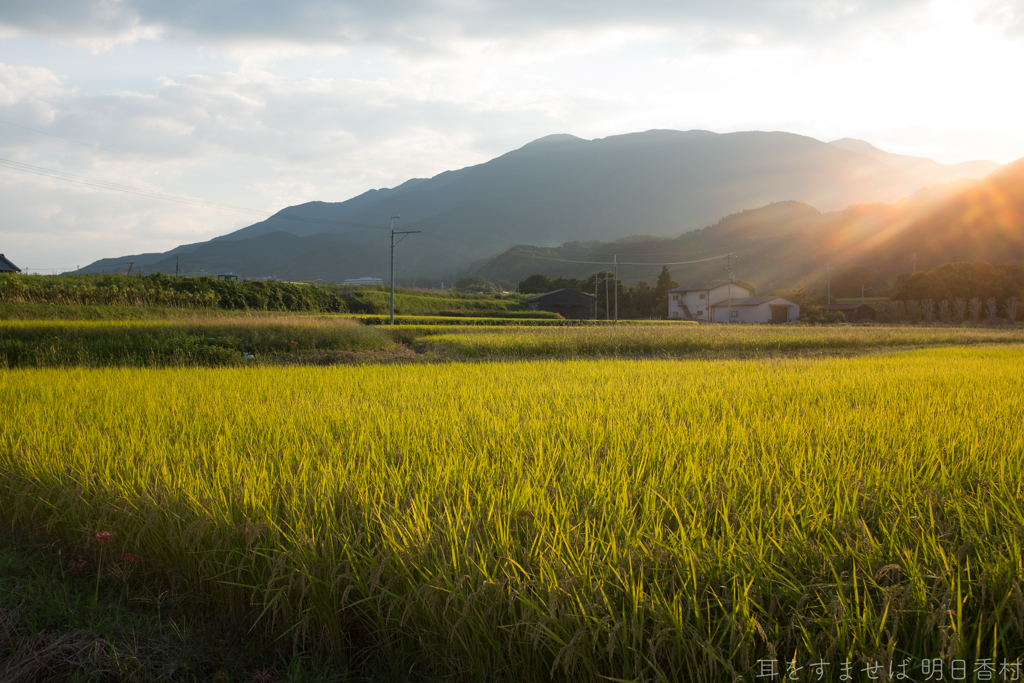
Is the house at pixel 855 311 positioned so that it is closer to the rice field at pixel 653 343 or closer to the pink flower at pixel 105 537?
the rice field at pixel 653 343

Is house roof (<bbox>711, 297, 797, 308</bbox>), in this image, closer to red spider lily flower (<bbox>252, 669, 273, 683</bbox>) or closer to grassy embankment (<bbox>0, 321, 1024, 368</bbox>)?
grassy embankment (<bbox>0, 321, 1024, 368</bbox>)

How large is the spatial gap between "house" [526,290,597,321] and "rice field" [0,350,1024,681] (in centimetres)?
5476

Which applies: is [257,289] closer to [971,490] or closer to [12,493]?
[12,493]

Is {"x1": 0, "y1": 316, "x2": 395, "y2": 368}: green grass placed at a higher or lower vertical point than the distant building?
lower

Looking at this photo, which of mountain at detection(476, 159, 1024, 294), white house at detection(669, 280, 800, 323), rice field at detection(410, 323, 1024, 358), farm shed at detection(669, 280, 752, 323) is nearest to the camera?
rice field at detection(410, 323, 1024, 358)

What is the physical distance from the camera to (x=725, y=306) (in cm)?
6362

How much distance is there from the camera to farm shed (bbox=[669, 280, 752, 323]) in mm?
64938

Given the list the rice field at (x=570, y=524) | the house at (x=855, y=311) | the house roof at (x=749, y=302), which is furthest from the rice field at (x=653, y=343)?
the house at (x=855, y=311)

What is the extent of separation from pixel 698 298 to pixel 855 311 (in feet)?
55.8

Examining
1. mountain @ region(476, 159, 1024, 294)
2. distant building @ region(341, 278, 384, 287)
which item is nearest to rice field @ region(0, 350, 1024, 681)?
distant building @ region(341, 278, 384, 287)

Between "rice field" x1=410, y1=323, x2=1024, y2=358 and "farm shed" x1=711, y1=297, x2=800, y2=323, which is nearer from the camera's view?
"rice field" x1=410, y1=323, x2=1024, y2=358

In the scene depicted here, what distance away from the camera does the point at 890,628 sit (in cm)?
170

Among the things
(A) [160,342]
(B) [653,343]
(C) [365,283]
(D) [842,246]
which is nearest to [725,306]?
(B) [653,343]

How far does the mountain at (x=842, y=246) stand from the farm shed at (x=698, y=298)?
10582mm
